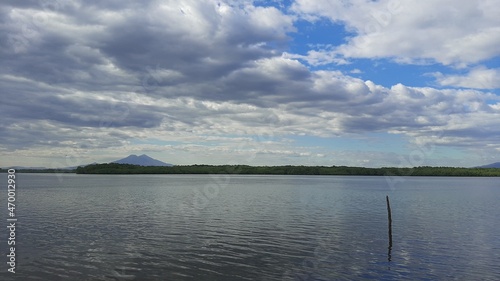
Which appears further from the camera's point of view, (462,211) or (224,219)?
(462,211)

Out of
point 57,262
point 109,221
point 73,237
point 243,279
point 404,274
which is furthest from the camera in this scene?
point 109,221

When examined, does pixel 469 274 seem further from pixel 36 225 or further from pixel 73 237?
pixel 36 225

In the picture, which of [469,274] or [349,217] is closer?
[469,274]

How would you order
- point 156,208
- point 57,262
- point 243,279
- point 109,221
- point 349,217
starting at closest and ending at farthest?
1. point 243,279
2. point 57,262
3. point 109,221
4. point 349,217
5. point 156,208

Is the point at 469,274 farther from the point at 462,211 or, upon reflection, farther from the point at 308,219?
the point at 462,211

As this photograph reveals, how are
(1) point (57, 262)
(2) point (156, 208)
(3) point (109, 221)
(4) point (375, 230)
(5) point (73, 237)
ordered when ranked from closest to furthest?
(1) point (57, 262), (5) point (73, 237), (4) point (375, 230), (3) point (109, 221), (2) point (156, 208)

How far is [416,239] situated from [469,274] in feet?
44.4

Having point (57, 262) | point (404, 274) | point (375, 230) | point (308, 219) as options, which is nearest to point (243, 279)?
point (404, 274)

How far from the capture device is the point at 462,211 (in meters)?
68.6

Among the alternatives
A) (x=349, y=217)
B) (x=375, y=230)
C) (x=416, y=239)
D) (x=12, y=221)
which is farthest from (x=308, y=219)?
(x=12, y=221)

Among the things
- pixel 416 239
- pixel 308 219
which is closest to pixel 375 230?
pixel 416 239

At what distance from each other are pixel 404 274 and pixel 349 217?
3039 centimetres

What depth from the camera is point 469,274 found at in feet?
92.9

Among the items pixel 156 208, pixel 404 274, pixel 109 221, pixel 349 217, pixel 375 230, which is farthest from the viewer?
pixel 156 208
